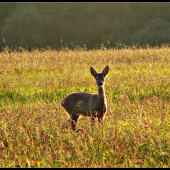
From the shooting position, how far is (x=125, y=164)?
3.41m

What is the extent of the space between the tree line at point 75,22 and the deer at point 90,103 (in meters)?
25.3

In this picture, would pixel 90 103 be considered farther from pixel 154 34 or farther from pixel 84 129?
pixel 154 34

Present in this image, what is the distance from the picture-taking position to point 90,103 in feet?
16.8

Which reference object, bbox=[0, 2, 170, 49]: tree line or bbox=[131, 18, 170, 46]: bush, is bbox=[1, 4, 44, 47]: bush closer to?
bbox=[0, 2, 170, 49]: tree line

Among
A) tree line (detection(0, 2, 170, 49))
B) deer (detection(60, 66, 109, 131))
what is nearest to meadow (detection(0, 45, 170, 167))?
deer (detection(60, 66, 109, 131))

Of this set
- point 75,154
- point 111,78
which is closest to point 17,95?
point 111,78

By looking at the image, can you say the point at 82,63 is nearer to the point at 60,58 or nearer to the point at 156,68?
the point at 60,58

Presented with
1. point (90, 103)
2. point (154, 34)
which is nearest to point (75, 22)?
point (154, 34)

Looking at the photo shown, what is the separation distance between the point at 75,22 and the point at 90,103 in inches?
1129

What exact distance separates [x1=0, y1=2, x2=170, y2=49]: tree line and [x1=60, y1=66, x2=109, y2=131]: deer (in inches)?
997

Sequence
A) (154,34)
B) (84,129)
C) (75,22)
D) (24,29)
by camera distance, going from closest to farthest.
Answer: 1. (84,129)
2. (154,34)
3. (24,29)
4. (75,22)

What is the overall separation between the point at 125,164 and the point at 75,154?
0.66 m

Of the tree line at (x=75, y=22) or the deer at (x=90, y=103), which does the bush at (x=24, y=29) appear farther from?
the deer at (x=90, y=103)

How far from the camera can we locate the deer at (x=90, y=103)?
194 inches
